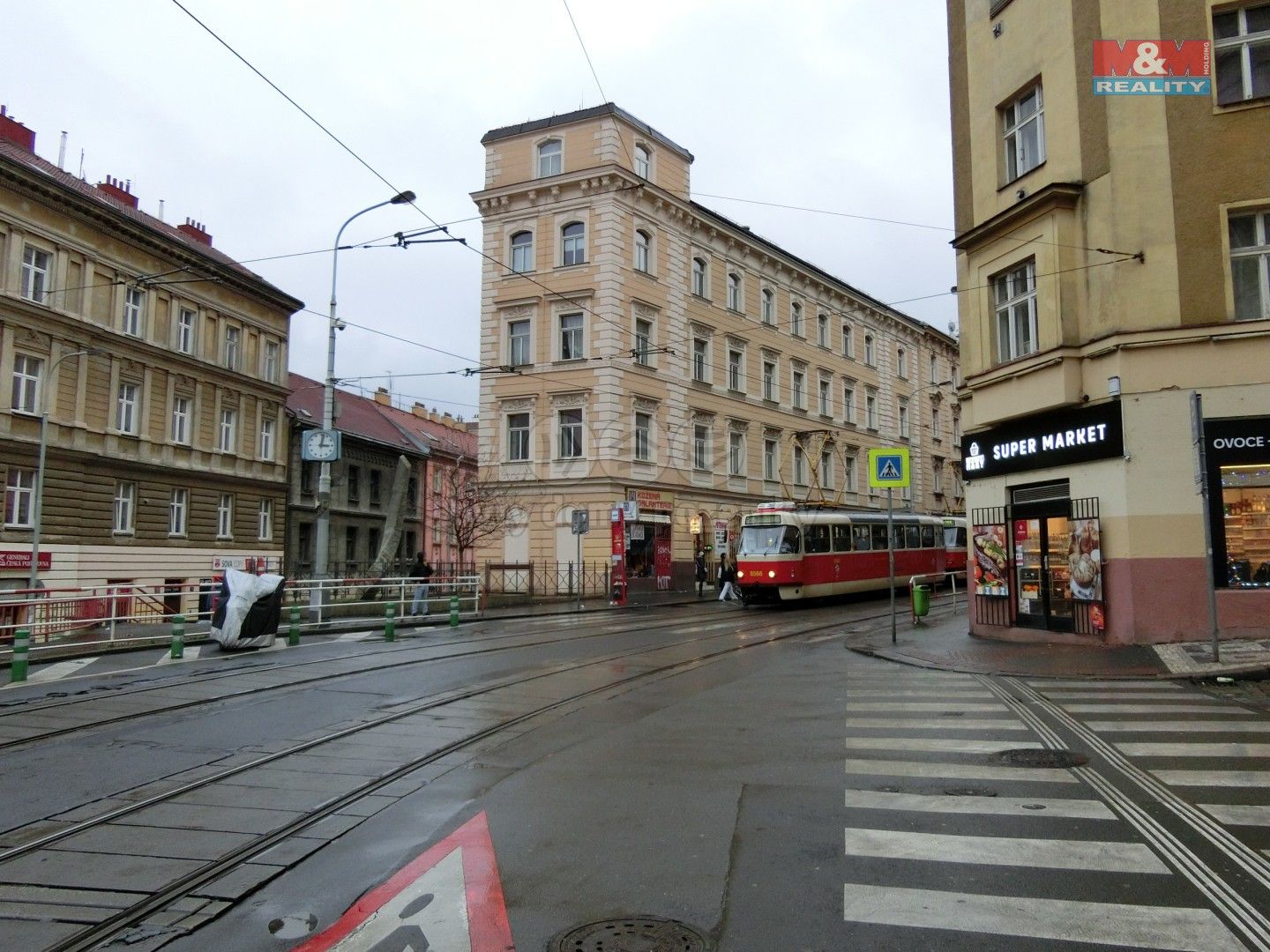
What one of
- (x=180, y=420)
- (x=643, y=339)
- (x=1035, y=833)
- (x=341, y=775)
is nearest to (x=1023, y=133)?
(x=1035, y=833)

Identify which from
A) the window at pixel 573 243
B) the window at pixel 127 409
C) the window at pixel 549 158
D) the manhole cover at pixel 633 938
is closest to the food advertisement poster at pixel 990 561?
the manhole cover at pixel 633 938

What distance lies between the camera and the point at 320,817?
20.7 feet

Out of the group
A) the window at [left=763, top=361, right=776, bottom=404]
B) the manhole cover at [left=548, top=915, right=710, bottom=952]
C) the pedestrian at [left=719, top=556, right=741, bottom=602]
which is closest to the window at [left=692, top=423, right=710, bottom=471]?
the window at [left=763, top=361, right=776, bottom=404]

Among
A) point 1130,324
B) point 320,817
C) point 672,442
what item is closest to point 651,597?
point 672,442

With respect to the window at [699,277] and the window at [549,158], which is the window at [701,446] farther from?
the window at [549,158]

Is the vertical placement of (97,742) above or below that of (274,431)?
below

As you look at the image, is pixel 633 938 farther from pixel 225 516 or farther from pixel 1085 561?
pixel 225 516

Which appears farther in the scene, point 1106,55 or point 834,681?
point 1106,55

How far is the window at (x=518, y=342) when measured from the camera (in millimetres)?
37875

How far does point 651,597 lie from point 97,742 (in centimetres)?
2735

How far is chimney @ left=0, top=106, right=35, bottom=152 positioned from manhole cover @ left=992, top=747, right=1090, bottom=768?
38.8 metres

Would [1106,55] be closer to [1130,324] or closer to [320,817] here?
[1130,324]

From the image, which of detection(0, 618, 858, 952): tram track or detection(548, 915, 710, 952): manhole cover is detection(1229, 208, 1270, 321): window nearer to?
detection(0, 618, 858, 952): tram track

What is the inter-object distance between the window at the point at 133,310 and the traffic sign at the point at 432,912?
116 feet
